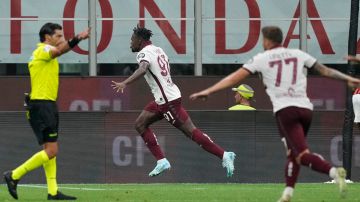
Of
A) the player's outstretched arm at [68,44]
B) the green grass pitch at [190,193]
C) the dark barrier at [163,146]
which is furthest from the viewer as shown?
the dark barrier at [163,146]

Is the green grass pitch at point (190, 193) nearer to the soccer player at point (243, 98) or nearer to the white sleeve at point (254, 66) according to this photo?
the white sleeve at point (254, 66)

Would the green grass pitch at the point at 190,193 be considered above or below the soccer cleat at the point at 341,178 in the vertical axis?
below

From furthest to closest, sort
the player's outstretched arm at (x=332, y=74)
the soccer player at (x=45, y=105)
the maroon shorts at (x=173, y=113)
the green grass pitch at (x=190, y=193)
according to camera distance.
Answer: the maroon shorts at (x=173, y=113) → the green grass pitch at (x=190, y=193) → the soccer player at (x=45, y=105) → the player's outstretched arm at (x=332, y=74)

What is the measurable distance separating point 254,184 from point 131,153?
2060mm

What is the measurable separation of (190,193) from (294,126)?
3.37m

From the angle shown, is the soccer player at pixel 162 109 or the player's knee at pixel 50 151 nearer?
the player's knee at pixel 50 151

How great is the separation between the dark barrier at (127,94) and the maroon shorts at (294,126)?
34.0ft

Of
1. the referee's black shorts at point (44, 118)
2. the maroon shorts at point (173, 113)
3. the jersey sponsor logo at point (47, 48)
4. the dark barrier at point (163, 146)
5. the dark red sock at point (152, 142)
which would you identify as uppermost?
the jersey sponsor logo at point (47, 48)

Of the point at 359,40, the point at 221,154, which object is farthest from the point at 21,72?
the point at 221,154

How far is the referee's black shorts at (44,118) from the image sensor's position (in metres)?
13.2

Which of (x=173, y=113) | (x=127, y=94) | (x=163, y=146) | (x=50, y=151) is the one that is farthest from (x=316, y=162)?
(x=127, y=94)

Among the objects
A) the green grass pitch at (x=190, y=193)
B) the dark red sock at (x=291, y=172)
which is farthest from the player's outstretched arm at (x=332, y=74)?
the green grass pitch at (x=190, y=193)

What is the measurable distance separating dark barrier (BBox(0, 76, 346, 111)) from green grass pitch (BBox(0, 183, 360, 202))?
5.42m

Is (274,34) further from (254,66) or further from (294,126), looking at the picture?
(294,126)
